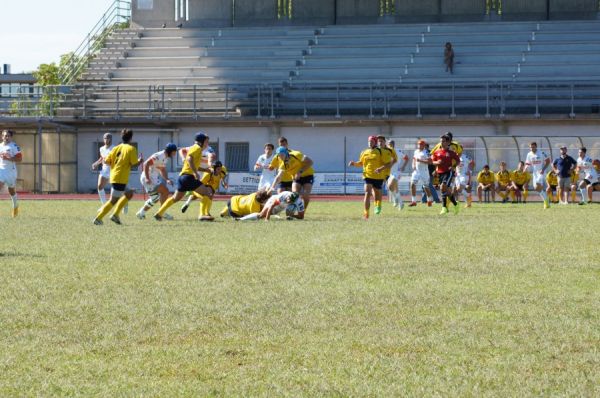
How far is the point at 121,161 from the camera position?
77.4 feet

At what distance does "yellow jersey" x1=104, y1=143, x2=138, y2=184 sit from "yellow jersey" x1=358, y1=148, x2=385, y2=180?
5.98 meters

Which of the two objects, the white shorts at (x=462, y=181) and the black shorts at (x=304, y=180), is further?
the white shorts at (x=462, y=181)

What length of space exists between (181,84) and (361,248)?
36.2 m

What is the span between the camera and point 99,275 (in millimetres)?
12922

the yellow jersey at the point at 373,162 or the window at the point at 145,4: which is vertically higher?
the window at the point at 145,4

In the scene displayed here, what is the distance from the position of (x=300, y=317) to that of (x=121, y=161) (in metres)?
14.5

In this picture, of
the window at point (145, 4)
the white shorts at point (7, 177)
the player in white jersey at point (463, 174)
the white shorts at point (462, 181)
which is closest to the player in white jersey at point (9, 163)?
the white shorts at point (7, 177)

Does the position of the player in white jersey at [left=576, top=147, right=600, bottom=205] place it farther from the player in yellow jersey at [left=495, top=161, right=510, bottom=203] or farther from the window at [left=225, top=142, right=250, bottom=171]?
the window at [left=225, top=142, right=250, bottom=171]

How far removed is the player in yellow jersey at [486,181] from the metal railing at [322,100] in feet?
16.6

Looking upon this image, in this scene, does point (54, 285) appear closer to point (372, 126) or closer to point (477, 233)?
point (477, 233)

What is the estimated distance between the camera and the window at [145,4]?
2357 inches

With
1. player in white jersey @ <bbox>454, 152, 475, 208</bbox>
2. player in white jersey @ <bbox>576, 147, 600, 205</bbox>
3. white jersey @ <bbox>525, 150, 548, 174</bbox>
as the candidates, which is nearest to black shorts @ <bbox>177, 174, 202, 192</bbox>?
player in white jersey @ <bbox>454, 152, 475, 208</bbox>

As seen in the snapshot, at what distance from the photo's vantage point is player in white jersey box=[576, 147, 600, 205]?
39.6 m

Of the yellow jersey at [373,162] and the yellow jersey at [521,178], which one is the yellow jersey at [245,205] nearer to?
the yellow jersey at [373,162]
